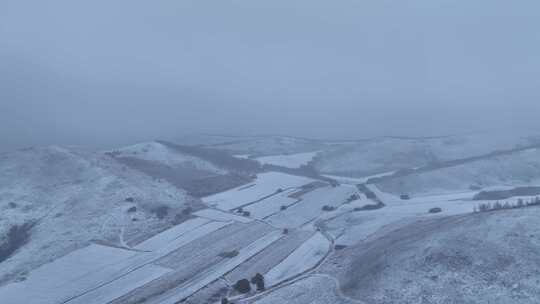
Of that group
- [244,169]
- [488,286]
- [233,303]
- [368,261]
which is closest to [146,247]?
[233,303]

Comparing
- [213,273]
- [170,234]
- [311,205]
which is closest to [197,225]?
[170,234]

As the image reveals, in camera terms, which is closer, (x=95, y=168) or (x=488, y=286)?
(x=488, y=286)

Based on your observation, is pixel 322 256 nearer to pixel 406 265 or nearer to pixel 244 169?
pixel 406 265

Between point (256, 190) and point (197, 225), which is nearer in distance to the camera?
point (197, 225)

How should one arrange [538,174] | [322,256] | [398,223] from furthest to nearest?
[538,174] < [398,223] < [322,256]

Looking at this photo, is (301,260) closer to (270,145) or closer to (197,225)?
(197,225)

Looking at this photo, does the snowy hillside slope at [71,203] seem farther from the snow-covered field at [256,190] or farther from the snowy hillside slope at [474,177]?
the snowy hillside slope at [474,177]

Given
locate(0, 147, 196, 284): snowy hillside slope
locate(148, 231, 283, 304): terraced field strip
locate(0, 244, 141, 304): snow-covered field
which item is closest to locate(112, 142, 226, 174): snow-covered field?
locate(0, 147, 196, 284): snowy hillside slope

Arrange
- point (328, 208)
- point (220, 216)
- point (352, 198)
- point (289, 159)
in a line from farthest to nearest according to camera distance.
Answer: point (289, 159) → point (352, 198) → point (328, 208) → point (220, 216)
